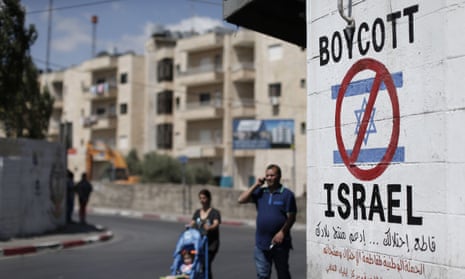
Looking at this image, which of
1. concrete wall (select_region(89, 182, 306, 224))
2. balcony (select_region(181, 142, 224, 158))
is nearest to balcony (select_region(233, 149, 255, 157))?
balcony (select_region(181, 142, 224, 158))

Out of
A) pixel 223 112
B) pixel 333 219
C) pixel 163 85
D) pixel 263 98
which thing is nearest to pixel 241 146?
pixel 263 98

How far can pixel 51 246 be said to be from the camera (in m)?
15.8

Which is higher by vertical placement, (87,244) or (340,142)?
(340,142)

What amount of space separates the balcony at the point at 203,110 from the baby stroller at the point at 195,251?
40.2 metres

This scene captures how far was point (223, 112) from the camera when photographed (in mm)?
48500

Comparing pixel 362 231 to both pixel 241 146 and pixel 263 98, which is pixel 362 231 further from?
pixel 263 98

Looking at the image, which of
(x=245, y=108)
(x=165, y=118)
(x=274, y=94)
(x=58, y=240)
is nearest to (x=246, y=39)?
(x=245, y=108)

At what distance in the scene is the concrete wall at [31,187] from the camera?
53.0 ft

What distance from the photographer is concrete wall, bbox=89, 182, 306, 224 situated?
95.5ft

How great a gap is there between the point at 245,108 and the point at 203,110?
4.07m

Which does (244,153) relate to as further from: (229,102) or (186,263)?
(186,263)

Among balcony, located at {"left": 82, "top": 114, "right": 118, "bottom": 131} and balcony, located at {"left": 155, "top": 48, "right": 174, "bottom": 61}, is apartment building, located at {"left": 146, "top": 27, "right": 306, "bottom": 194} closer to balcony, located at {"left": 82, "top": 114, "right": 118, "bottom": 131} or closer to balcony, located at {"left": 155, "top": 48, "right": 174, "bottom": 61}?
balcony, located at {"left": 155, "top": 48, "right": 174, "bottom": 61}

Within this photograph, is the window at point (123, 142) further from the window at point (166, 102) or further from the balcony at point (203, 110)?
the balcony at point (203, 110)

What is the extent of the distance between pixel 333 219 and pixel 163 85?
49629mm
